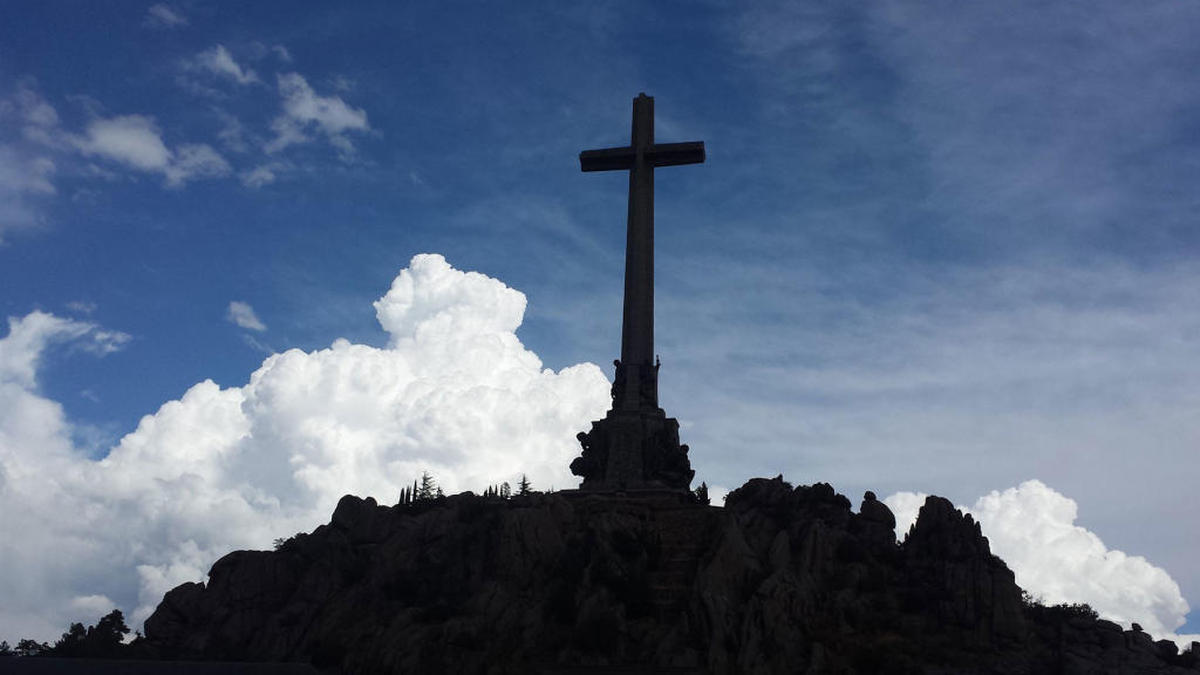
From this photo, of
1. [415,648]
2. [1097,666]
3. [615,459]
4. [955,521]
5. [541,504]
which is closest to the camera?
[1097,666]

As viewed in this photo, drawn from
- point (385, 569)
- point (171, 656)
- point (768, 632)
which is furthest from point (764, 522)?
point (171, 656)

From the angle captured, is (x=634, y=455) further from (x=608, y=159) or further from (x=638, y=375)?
(x=608, y=159)

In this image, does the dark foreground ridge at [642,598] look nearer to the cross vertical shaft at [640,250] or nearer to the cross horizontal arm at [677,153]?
the cross vertical shaft at [640,250]

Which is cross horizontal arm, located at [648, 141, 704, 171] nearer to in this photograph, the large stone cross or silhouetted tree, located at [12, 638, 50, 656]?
the large stone cross

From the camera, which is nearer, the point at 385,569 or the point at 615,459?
the point at 385,569

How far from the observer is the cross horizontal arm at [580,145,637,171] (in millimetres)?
76812

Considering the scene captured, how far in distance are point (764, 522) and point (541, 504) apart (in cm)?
1168

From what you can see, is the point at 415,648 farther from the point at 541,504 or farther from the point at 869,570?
the point at 869,570

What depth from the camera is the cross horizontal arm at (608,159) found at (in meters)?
76.8

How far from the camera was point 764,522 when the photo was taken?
5800cm

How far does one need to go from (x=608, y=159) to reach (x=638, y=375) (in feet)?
54.5

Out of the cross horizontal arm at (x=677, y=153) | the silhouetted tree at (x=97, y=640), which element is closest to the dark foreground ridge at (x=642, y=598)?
the silhouetted tree at (x=97, y=640)

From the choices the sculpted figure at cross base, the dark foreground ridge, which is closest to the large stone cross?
the sculpted figure at cross base

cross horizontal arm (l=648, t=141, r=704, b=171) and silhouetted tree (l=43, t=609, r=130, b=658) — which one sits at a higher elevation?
cross horizontal arm (l=648, t=141, r=704, b=171)
